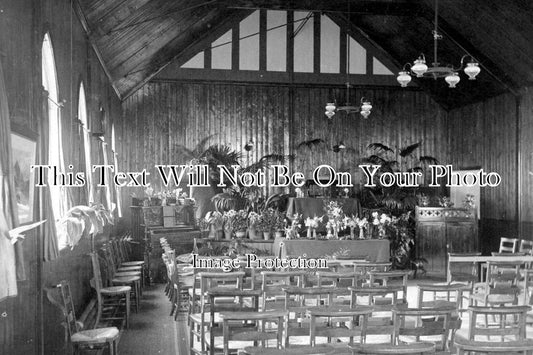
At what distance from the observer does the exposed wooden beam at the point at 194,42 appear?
1552 centimetres

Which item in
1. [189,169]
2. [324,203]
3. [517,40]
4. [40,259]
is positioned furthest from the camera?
[189,169]

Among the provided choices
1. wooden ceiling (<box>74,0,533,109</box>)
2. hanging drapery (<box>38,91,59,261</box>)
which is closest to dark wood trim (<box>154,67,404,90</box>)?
wooden ceiling (<box>74,0,533,109</box>)

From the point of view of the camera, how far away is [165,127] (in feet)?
55.3

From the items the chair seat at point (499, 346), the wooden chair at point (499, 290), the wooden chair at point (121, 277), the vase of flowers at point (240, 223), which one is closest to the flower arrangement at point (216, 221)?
the vase of flowers at point (240, 223)

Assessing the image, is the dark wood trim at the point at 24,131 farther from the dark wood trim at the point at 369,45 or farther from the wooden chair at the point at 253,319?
the dark wood trim at the point at 369,45

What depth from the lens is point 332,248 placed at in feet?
40.0

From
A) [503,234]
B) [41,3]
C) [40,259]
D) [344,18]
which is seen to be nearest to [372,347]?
[40,259]

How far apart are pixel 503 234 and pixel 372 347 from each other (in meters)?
12.7

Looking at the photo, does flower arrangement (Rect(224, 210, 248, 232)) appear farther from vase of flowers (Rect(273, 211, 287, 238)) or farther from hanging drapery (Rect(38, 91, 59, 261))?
hanging drapery (Rect(38, 91, 59, 261))

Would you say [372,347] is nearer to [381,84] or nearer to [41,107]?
[41,107]

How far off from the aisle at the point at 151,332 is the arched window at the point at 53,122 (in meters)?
1.67

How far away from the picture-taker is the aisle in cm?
723

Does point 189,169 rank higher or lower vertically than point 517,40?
lower

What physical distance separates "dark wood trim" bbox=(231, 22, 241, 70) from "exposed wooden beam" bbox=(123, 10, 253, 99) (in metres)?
0.16
